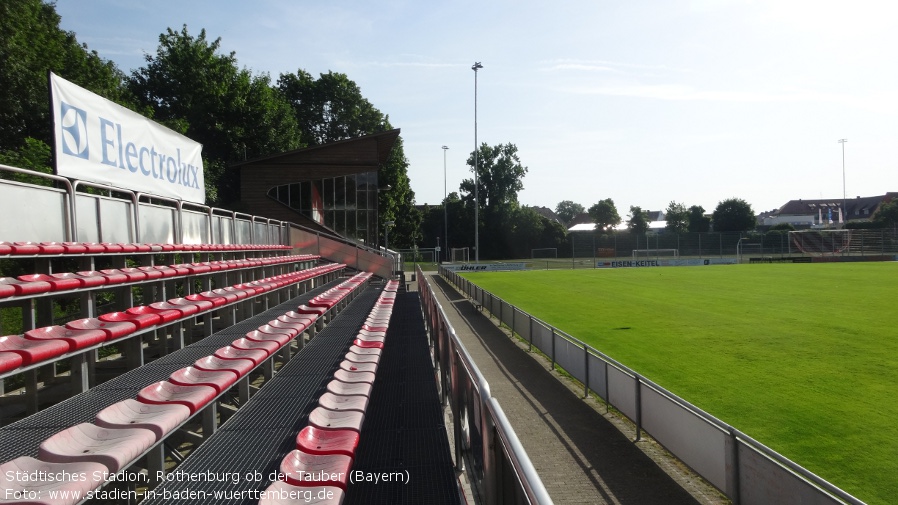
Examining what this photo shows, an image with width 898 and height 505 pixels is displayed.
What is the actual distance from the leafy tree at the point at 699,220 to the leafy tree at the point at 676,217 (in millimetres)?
6287

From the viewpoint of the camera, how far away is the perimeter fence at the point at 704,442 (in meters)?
5.06

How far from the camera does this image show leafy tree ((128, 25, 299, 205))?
3475cm

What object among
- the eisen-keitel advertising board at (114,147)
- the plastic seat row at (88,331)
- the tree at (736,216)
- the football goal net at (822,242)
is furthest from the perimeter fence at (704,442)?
the tree at (736,216)

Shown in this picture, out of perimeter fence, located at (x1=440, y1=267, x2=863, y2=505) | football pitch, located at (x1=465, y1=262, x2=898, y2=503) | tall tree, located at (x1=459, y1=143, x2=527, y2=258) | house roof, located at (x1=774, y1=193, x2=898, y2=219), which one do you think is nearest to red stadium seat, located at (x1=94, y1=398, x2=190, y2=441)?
perimeter fence, located at (x1=440, y1=267, x2=863, y2=505)

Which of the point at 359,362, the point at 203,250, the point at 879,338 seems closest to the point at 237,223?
the point at 203,250

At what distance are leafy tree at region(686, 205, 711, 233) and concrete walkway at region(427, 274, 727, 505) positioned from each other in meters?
83.0

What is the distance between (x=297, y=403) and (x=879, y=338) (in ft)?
48.4

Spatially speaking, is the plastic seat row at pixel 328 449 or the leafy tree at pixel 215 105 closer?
the plastic seat row at pixel 328 449

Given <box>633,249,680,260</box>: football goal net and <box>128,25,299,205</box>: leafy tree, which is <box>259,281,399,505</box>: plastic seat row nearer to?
<box>128,25,299,205</box>: leafy tree

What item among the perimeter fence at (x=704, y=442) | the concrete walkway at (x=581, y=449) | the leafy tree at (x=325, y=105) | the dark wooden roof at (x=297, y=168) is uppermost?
the leafy tree at (x=325, y=105)

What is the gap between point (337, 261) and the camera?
21.8m

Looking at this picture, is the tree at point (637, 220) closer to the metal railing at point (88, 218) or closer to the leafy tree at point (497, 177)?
the leafy tree at point (497, 177)

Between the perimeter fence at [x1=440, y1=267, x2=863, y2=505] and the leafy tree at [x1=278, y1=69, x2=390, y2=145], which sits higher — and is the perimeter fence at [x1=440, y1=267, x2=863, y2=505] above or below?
below

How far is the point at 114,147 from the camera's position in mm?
9094
